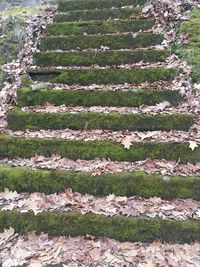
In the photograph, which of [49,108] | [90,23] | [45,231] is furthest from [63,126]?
[90,23]

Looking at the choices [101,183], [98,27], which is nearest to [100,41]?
[98,27]

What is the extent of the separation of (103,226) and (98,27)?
14.6ft

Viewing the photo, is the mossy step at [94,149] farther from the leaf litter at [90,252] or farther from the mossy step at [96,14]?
the mossy step at [96,14]

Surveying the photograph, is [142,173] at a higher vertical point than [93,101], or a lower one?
lower

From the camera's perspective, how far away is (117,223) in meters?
3.66

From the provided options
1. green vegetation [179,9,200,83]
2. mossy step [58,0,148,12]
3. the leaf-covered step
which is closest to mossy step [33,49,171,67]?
green vegetation [179,9,200,83]

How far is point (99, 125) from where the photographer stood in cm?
492

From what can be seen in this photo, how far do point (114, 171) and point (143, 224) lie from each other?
81cm

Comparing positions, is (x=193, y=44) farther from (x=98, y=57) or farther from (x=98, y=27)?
(x=98, y=27)

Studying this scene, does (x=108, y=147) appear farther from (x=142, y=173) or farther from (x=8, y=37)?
(x=8, y=37)

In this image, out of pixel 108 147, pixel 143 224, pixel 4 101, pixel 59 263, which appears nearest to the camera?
pixel 59 263

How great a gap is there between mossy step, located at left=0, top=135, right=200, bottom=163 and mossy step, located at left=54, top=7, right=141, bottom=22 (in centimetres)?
377

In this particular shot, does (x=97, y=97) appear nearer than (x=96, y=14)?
Yes

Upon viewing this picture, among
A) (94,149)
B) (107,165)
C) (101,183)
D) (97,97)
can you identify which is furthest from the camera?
(97,97)
